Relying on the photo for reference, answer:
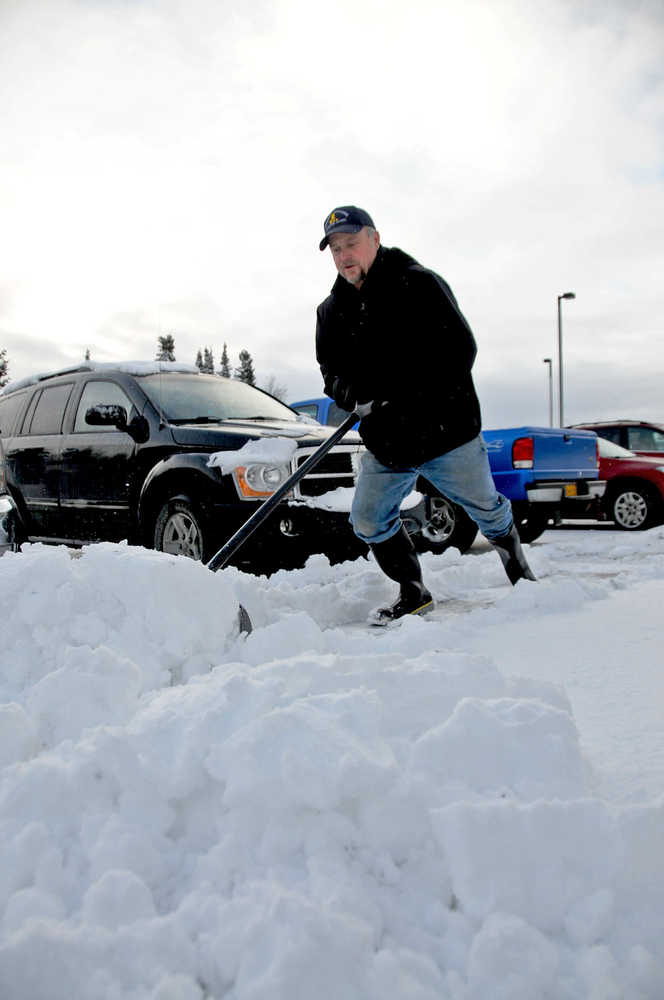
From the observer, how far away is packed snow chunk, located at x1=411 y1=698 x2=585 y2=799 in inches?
55.7

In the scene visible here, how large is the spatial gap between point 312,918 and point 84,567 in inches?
64.0

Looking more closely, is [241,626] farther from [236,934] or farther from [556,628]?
[236,934]

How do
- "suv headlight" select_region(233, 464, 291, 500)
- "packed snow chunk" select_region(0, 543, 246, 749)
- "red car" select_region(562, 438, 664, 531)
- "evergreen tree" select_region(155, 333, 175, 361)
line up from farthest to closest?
1. "evergreen tree" select_region(155, 333, 175, 361)
2. "red car" select_region(562, 438, 664, 531)
3. "suv headlight" select_region(233, 464, 291, 500)
4. "packed snow chunk" select_region(0, 543, 246, 749)

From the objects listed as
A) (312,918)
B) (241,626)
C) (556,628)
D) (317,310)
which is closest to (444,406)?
(317,310)

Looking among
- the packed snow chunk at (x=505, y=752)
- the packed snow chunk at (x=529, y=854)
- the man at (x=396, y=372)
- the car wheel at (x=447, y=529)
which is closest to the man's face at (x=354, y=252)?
the man at (x=396, y=372)

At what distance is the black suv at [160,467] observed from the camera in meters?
4.42

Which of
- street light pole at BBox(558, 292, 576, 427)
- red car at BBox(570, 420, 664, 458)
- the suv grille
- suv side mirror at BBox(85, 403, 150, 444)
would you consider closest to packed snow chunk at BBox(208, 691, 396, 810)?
the suv grille

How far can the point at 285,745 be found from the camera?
1.41 m

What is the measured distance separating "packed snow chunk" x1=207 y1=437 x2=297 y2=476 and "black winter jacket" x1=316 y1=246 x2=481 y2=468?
3.28 feet

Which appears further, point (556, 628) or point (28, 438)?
point (28, 438)

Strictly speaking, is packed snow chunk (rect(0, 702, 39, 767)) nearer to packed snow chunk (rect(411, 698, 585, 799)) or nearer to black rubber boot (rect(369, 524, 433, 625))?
packed snow chunk (rect(411, 698, 585, 799))

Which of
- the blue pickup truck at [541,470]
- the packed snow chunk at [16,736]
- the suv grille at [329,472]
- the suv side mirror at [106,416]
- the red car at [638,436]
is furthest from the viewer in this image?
the red car at [638,436]

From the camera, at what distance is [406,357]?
345cm

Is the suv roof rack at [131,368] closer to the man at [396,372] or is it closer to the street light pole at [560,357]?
the man at [396,372]
